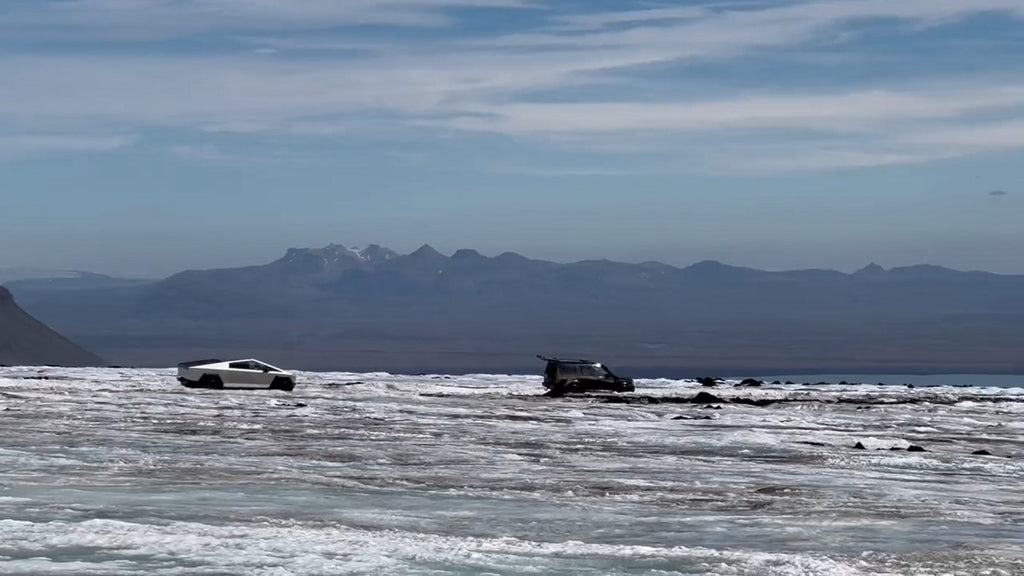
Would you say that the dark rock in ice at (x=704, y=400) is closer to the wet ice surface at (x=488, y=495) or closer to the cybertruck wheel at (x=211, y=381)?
the wet ice surface at (x=488, y=495)

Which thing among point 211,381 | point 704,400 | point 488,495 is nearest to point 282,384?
point 211,381

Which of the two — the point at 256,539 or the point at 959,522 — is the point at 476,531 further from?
the point at 959,522

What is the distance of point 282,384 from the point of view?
55.7m

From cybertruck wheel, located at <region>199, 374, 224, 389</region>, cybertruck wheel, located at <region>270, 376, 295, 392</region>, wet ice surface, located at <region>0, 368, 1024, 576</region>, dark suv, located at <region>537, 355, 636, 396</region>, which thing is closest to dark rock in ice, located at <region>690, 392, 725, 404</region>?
dark suv, located at <region>537, 355, 636, 396</region>

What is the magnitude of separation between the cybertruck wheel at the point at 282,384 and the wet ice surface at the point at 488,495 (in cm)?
1535

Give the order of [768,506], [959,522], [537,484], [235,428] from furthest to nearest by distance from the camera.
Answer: [235,428] < [537,484] < [768,506] < [959,522]

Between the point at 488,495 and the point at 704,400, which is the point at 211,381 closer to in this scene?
the point at 704,400

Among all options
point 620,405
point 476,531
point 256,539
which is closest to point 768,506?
point 476,531

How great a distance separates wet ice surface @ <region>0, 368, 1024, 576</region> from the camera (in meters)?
14.2

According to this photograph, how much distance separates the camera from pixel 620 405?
49750 mm

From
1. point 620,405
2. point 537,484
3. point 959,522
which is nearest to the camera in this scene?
point 959,522

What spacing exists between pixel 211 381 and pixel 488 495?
120 feet

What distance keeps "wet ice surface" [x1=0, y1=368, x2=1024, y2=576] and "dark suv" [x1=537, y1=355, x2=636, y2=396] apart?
64.1 feet

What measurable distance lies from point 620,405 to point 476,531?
33739 millimetres
